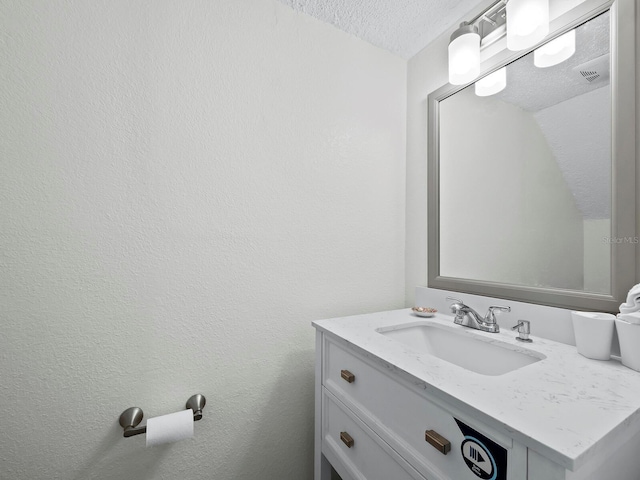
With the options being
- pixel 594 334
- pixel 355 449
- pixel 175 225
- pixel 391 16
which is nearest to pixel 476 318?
pixel 594 334

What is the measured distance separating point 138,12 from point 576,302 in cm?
158

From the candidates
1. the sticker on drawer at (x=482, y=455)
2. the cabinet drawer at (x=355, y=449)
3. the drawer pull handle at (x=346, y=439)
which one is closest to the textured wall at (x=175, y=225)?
the cabinet drawer at (x=355, y=449)

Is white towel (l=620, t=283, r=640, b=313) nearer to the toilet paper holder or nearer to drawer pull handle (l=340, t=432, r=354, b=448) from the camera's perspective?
drawer pull handle (l=340, t=432, r=354, b=448)

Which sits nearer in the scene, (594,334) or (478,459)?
(478,459)

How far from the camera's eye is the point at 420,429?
625 mm

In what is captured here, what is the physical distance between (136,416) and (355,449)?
656 mm

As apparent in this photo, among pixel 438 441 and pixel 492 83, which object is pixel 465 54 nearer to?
pixel 492 83

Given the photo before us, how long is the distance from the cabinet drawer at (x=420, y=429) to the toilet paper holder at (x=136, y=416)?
44cm

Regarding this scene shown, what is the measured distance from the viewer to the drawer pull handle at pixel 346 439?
2.72 ft

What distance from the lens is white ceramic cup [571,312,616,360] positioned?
0.69 meters

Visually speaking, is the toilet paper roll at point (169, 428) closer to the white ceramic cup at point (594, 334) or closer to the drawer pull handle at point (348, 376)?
the drawer pull handle at point (348, 376)

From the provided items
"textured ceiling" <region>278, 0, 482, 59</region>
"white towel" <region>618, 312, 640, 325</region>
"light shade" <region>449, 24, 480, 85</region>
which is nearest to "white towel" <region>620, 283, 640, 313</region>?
"white towel" <region>618, 312, 640, 325</region>

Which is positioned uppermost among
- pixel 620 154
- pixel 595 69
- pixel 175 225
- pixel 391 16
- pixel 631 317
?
pixel 391 16

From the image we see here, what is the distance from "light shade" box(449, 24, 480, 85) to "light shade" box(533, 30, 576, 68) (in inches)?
7.6
